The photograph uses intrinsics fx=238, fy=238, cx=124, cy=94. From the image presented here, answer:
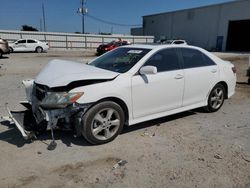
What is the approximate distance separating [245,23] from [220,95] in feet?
127

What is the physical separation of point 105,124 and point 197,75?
2.32 m

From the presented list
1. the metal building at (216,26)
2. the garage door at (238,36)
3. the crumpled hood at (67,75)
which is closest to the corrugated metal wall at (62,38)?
the metal building at (216,26)

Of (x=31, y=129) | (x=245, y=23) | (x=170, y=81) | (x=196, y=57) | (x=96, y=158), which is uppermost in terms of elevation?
(x=245, y=23)

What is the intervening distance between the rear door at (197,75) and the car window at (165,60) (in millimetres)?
234

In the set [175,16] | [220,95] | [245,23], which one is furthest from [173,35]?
[220,95]

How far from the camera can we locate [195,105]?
17.0 feet

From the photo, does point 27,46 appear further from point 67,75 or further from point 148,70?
point 148,70

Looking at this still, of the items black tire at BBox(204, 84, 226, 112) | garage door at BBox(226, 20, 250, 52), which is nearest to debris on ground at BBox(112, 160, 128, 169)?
black tire at BBox(204, 84, 226, 112)

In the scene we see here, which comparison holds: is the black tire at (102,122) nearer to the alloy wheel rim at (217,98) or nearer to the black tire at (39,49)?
the alloy wheel rim at (217,98)

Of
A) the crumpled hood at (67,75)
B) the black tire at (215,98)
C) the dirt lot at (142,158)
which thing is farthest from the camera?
the black tire at (215,98)

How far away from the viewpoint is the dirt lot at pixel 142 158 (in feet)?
9.87

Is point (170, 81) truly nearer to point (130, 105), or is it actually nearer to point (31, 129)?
point (130, 105)

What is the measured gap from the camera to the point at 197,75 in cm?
499

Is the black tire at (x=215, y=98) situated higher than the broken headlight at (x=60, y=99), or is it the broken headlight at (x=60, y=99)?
the broken headlight at (x=60, y=99)
